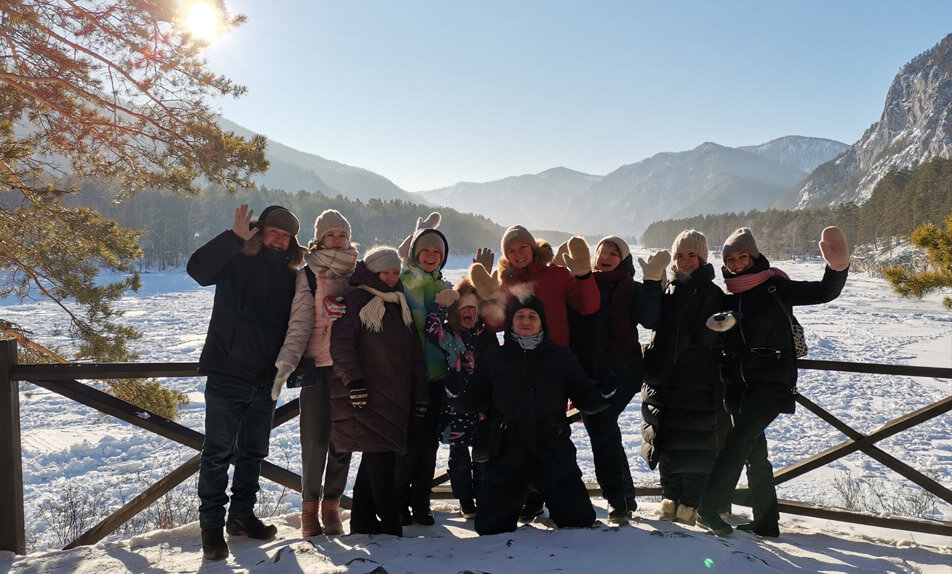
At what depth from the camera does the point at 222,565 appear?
2977mm

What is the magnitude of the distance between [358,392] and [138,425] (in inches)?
54.3

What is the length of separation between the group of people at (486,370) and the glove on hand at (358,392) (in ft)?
0.04

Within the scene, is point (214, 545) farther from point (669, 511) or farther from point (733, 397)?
point (733, 397)

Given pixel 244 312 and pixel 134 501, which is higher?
pixel 244 312

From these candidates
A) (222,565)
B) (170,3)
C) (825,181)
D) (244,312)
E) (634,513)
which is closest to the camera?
(222,565)

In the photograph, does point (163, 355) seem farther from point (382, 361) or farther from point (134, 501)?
point (382, 361)

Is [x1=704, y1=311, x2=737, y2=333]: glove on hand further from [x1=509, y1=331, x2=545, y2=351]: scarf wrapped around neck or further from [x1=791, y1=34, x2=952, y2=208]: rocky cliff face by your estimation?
[x1=791, y1=34, x2=952, y2=208]: rocky cliff face

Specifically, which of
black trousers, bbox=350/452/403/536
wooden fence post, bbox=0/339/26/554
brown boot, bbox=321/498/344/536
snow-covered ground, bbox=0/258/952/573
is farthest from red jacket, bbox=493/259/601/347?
wooden fence post, bbox=0/339/26/554

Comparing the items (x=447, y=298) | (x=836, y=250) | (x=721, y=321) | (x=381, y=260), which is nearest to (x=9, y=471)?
(x=381, y=260)

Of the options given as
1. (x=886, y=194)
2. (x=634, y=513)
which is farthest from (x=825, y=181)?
(x=634, y=513)

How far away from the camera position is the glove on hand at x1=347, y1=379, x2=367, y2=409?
10.3 ft

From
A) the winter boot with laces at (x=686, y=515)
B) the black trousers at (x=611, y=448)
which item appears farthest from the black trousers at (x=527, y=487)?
the winter boot with laces at (x=686, y=515)

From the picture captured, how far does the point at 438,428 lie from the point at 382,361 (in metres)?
0.65

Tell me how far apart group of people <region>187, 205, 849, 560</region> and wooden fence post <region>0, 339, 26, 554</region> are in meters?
1.24
